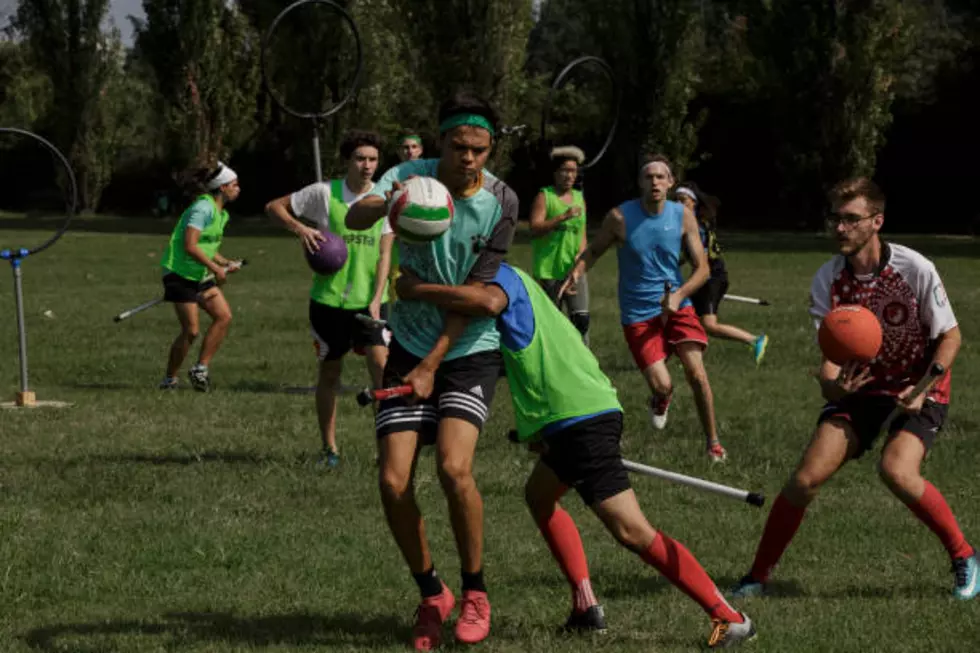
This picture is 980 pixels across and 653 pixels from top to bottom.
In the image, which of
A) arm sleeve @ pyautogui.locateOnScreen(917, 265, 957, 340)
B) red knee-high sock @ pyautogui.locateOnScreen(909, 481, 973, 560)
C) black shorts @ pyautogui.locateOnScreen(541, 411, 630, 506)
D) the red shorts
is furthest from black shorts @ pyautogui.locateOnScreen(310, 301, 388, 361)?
black shorts @ pyautogui.locateOnScreen(541, 411, 630, 506)

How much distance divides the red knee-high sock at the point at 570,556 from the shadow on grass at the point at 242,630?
2.33ft

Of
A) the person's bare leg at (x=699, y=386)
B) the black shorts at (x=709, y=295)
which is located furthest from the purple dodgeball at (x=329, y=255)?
the black shorts at (x=709, y=295)

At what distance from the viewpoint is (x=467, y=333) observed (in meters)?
6.50

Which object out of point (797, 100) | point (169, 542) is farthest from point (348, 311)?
point (797, 100)

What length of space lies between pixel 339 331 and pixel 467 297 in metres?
5.14

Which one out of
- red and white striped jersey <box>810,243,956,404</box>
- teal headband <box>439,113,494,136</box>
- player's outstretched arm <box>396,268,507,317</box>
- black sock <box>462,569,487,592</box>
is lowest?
black sock <box>462,569,487,592</box>

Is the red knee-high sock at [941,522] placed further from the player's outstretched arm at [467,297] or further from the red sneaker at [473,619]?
the player's outstretched arm at [467,297]

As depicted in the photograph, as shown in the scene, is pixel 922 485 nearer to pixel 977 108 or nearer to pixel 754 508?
pixel 754 508

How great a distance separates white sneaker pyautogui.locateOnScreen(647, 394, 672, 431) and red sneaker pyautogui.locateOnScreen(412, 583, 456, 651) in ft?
18.0

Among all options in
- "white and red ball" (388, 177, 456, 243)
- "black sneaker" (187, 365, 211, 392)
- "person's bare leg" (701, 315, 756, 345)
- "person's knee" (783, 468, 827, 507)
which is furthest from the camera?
"person's bare leg" (701, 315, 756, 345)

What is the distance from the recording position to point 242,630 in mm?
6785

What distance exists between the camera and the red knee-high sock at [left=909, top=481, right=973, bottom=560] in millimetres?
7406

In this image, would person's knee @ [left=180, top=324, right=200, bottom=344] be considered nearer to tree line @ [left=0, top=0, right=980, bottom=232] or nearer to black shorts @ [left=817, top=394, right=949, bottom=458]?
black shorts @ [left=817, top=394, right=949, bottom=458]

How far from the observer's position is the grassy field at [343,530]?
6793mm
